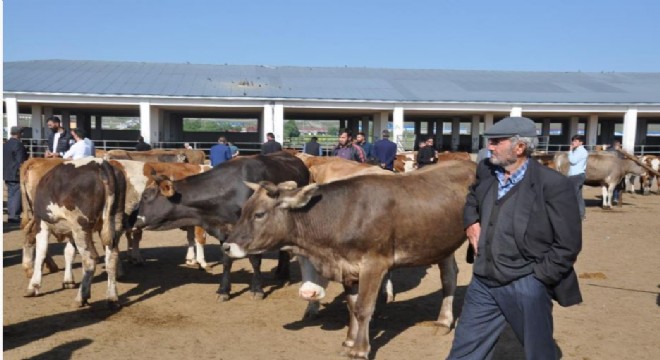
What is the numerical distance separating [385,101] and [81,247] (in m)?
22.5

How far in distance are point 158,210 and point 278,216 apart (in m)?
2.73

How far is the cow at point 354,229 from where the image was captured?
5.21m

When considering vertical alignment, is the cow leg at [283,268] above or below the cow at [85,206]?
below

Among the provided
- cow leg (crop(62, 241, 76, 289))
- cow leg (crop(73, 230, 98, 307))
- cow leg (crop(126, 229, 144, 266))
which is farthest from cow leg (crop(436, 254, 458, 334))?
cow leg (crop(126, 229, 144, 266))

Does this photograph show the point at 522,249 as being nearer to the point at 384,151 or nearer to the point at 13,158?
the point at 384,151

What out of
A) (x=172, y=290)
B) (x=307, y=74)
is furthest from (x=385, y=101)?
(x=172, y=290)

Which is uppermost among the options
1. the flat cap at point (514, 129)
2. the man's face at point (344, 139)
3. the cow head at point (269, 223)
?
the flat cap at point (514, 129)

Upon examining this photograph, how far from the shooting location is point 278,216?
5309 millimetres

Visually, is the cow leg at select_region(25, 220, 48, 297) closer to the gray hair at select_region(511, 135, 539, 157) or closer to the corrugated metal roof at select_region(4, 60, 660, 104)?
the gray hair at select_region(511, 135, 539, 157)

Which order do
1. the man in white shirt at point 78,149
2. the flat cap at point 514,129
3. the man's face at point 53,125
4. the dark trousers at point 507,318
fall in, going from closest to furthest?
the dark trousers at point 507,318 → the flat cap at point 514,129 → the man in white shirt at point 78,149 → the man's face at point 53,125

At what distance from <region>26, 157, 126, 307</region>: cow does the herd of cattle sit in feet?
0.04

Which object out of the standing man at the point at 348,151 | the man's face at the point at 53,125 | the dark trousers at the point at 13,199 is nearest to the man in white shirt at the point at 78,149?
the man's face at the point at 53,125

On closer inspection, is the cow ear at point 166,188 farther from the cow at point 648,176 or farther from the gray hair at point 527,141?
the cow at point 648,176

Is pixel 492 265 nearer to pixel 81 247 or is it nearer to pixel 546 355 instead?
pixel 546 355
